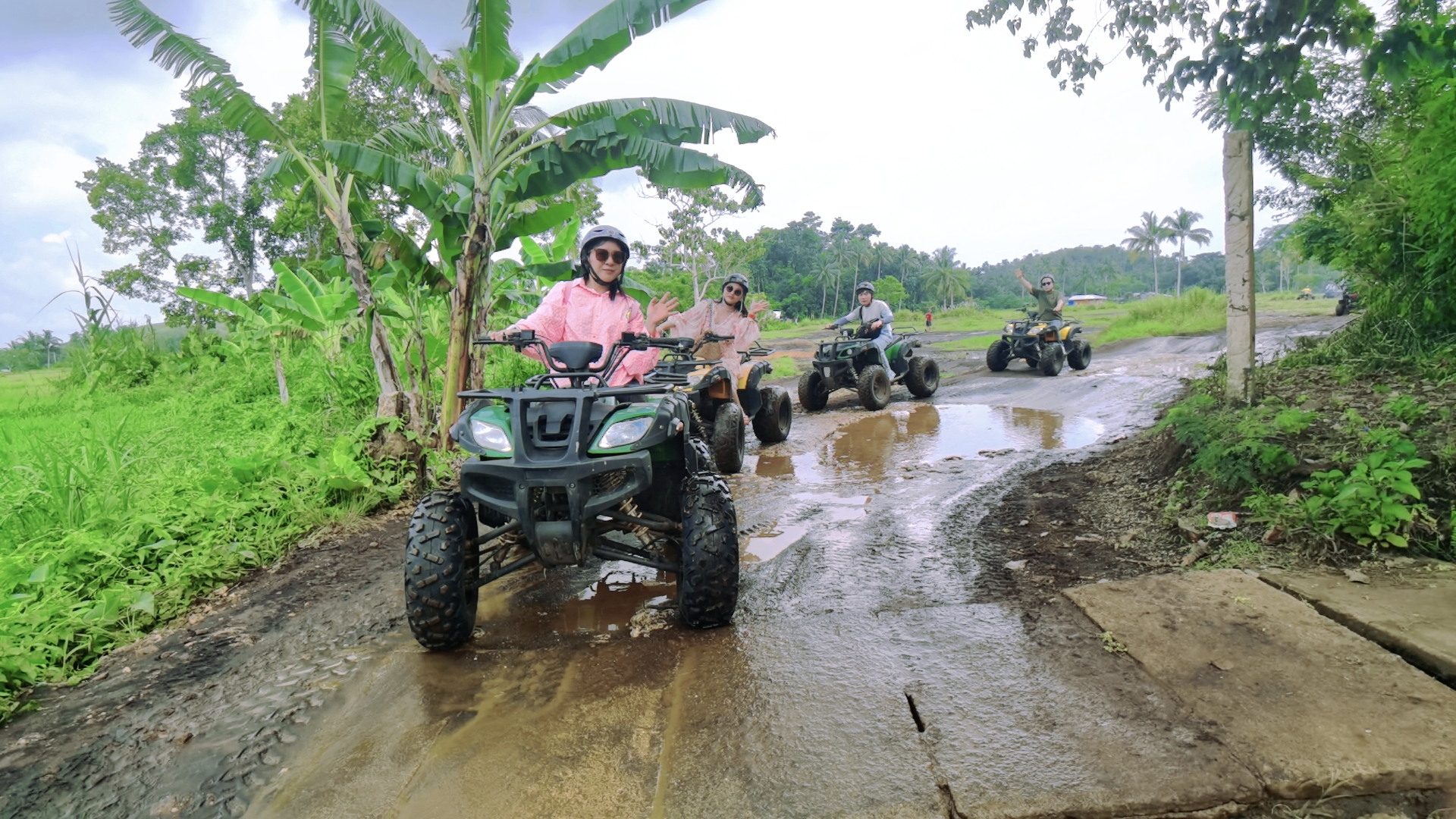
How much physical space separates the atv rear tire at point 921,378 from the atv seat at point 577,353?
7879 mm

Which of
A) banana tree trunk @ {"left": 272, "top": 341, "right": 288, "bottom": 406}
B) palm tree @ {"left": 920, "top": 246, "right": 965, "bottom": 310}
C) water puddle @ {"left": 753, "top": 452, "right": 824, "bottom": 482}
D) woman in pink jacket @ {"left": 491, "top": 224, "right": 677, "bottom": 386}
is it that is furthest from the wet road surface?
palm tree @ {"left": 920, "top": 246, "right": 965, "bottom": 310}

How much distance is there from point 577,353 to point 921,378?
803 cm

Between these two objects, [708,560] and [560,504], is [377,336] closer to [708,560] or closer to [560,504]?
[560,504]

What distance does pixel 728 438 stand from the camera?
630cm

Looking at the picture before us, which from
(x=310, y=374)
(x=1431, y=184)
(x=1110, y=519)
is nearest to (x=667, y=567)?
(x=1110, y=519)

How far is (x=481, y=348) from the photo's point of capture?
678cm

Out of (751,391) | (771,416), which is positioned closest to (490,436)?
(751,391)

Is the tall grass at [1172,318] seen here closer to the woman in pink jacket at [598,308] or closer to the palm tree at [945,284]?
the woman in pink jacket at [598,308]

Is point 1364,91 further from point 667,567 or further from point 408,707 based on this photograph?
point 408,707

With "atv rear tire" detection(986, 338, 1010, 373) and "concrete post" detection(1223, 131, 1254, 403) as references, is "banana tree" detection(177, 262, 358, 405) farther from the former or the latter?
"atv rear tire" detection(986, 338, 1010, 373)

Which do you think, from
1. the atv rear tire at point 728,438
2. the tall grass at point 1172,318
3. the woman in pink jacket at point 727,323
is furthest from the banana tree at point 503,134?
the tall grass at point 1172,318

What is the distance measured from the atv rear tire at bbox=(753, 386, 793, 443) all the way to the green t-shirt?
7406 mm

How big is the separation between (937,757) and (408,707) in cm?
187

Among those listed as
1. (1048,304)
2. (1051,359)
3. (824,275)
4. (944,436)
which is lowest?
(944,436)
